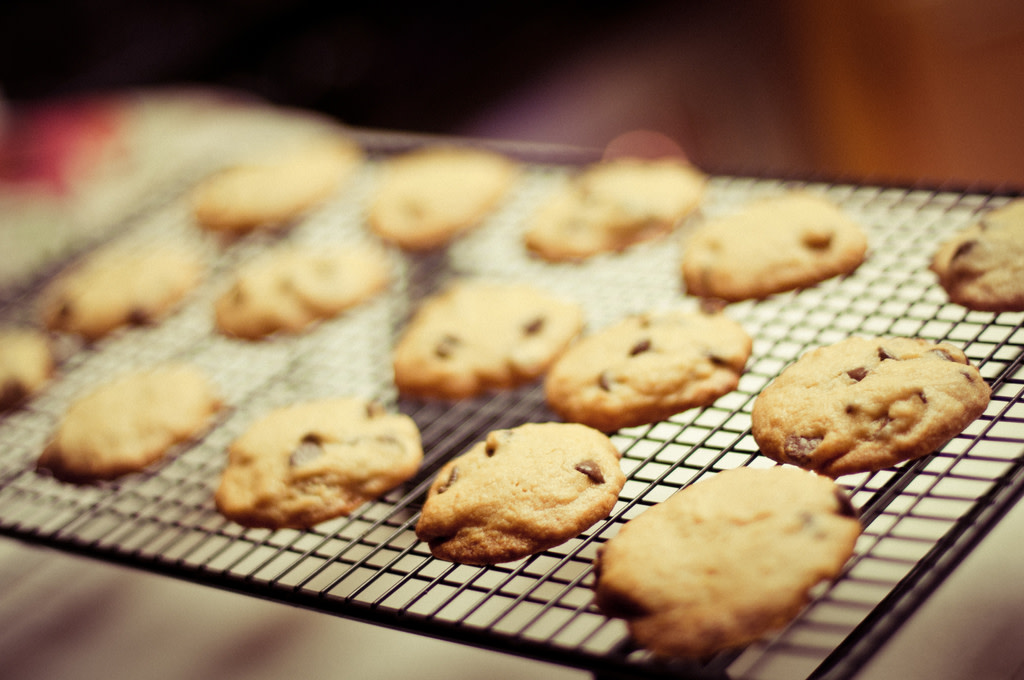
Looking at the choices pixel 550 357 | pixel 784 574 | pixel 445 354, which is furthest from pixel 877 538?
pixel 445 354

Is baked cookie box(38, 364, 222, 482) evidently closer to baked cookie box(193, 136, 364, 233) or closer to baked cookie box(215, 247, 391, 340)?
baked cookie box(215, 247, 391, 340)

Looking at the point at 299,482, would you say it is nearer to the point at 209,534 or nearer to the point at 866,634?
the point at 209,534

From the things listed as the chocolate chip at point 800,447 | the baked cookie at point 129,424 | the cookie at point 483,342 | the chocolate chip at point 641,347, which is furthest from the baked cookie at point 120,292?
the chocolate chip at point 800,447

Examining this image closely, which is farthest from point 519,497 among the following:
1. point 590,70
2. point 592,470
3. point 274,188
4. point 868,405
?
point 590,70

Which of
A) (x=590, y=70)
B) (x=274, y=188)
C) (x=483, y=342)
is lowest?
(x=483, y=342)

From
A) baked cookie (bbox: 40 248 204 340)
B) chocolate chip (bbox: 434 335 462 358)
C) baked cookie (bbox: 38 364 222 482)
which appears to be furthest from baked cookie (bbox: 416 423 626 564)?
baked cookie (bbox: 40 248 204 340)

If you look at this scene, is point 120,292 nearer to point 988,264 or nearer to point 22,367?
point 22,367
